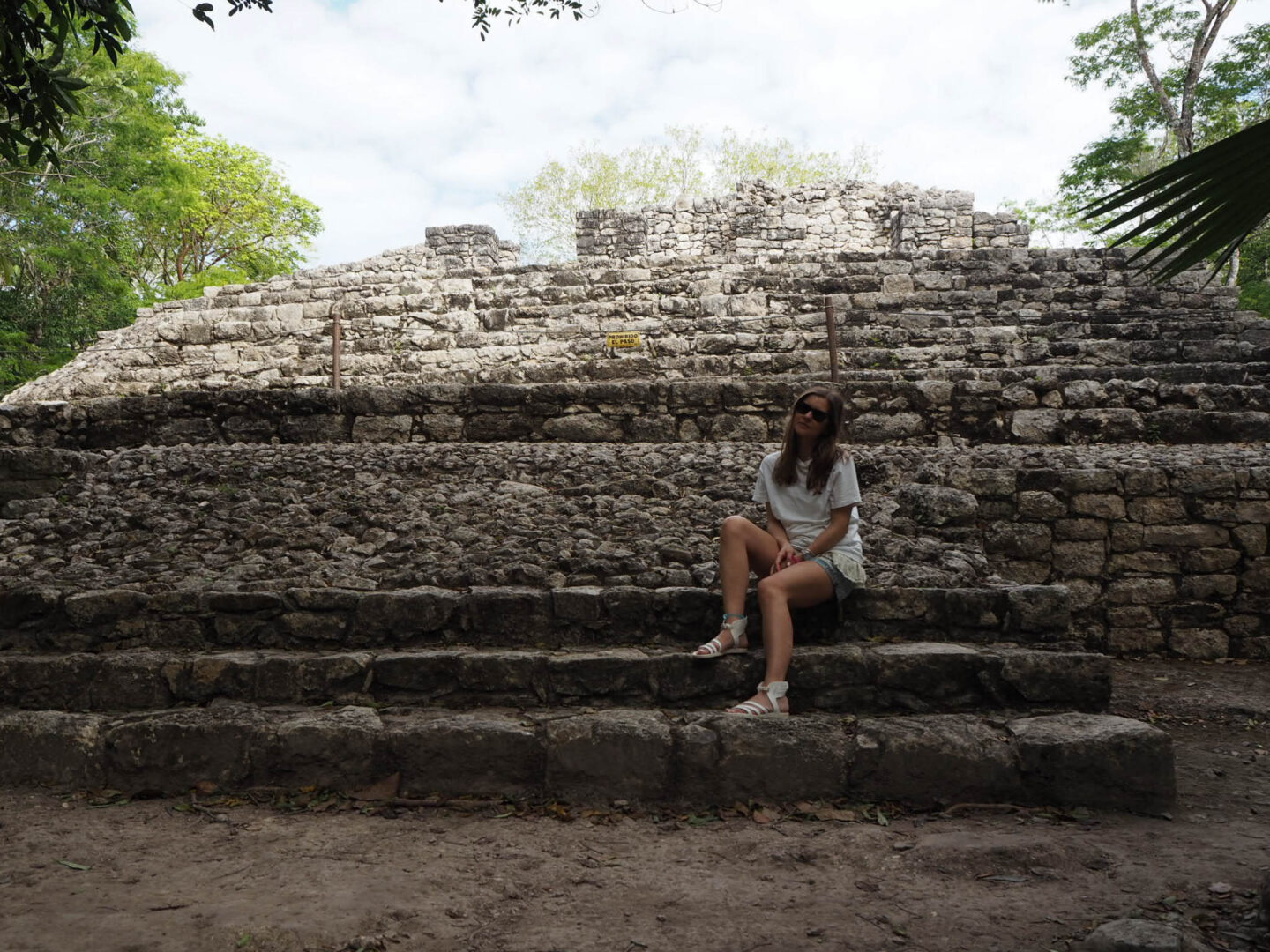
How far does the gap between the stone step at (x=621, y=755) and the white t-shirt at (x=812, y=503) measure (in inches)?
27.8

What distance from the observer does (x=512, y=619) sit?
3.53 m

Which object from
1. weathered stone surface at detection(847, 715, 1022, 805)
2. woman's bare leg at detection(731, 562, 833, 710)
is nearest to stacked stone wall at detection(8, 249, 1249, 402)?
woman's bare leg at detection(731, 562, 833, 710)

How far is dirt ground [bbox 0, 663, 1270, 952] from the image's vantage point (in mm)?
2018

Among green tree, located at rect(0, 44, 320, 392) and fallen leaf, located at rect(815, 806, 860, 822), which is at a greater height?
green tree, located at rect(0, 44, 320, 392)

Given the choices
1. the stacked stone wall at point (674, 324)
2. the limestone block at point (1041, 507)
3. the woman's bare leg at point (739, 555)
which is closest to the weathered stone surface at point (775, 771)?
the woman's bare leg at point (739, 555)

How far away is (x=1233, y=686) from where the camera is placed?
4.25 metres

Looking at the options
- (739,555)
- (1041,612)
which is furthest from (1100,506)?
(739,555)

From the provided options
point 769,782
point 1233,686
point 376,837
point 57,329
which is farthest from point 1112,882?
point 57,329

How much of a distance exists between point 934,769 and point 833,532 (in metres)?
0.92

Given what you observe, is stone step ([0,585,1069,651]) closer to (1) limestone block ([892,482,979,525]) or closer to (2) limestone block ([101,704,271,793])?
(2) limestone block ([101,704,271,793])

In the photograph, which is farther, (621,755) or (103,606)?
(103,606)

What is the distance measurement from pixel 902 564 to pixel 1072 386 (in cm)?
351

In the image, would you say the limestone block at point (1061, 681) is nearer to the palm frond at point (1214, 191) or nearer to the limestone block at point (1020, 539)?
the limestone block at point (1020, 539)

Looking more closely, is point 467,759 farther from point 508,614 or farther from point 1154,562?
point 1154,562
